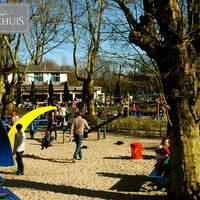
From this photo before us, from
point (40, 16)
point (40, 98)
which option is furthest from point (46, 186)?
point (40, 98)

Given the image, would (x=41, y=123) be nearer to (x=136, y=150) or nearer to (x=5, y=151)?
(x=136, y=150)

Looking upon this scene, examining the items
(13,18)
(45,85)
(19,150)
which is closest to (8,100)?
(13,18)

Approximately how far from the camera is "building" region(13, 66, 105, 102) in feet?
218

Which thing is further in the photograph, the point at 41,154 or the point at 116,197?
the point at 41,154

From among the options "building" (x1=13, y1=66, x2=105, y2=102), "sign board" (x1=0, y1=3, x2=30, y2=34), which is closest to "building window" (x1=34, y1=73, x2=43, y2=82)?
"building" (x1=13, y1=66, x2=105, y2=102)

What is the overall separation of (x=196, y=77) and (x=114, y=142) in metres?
11.8

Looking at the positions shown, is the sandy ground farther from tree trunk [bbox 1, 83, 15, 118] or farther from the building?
the building

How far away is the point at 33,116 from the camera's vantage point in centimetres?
1658

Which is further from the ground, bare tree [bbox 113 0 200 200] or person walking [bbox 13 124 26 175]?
bare tree [bbox 113 0 200 200]

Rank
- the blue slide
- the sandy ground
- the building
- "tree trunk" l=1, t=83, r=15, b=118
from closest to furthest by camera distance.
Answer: the sandy ground
the blue slide
"tree trunk" l=1, t=83, r=15, b=118
the building

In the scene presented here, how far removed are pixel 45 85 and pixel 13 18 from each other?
165ft

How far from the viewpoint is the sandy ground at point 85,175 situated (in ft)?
31.1

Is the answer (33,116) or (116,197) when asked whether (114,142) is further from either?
(116,197)

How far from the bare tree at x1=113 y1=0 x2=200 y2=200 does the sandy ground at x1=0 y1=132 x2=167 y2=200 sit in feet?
3.44
